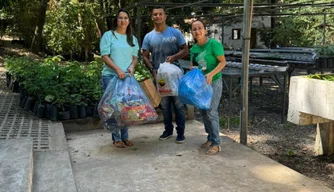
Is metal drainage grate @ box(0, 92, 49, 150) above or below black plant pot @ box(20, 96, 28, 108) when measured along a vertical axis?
below

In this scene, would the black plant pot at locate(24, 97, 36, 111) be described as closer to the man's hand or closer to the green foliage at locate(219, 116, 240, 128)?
the man's hand

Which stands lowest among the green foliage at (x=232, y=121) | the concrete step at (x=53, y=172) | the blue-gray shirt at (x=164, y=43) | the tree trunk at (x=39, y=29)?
the green foliage at (x=232, y=121)

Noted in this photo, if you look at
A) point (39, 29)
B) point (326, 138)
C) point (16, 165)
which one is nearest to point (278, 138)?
point (326, 138)

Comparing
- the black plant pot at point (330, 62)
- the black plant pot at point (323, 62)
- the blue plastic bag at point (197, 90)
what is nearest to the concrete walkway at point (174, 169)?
the blue plastic bag at point (197, 90)

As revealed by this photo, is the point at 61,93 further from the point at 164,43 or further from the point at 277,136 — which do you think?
the point at 277,136

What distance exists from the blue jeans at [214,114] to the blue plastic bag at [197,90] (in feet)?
0.36

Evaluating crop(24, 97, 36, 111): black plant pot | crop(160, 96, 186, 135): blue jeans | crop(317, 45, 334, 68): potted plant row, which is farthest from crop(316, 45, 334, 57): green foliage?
crop(24, 97, 36, 111): black plant pot

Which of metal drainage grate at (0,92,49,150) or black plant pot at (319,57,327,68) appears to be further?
black plant pot at (319,57,327,68)

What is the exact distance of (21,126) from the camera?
4.62 metres

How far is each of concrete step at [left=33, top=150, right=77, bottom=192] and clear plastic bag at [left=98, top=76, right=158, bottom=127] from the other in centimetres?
61

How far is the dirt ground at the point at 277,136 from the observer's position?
4.53 m

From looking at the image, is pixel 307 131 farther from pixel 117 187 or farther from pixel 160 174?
pixel 117 187

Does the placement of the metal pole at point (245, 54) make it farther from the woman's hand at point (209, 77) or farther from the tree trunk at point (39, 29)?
the tree trunk at point (39, 29)

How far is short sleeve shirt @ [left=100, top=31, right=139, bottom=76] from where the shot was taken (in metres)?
3.84
